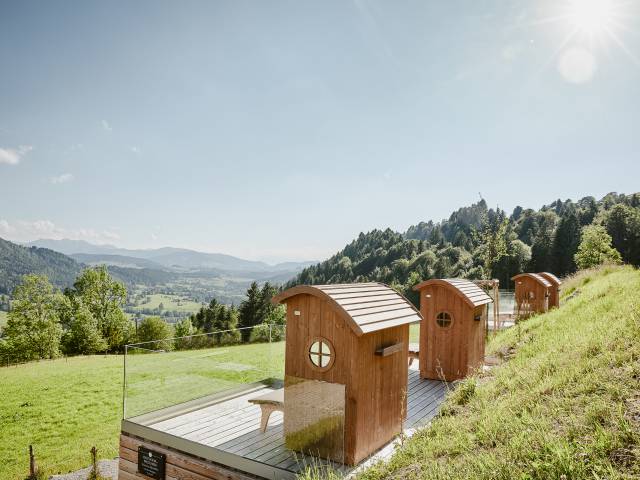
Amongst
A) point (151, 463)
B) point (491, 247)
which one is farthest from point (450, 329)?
point (491, 247)

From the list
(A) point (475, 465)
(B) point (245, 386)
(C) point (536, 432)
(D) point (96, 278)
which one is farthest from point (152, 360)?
(D) point (96, 278)

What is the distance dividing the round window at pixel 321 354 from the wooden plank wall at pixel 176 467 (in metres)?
1.83

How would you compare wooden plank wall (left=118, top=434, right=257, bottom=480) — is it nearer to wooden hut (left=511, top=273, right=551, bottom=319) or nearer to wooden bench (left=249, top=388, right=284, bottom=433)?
wooden bench (left=249, top=388, right=284, bottom=433)

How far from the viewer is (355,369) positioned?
5719mm

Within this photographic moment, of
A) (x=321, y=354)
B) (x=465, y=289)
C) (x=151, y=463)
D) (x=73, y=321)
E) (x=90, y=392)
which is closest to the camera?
(x=321, y=354)

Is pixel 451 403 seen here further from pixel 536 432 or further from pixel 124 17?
pixel 124 17

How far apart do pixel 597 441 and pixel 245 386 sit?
640 centimetres

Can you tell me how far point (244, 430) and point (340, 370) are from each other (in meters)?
2.25

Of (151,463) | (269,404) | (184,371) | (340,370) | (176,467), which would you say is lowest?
(151,463)

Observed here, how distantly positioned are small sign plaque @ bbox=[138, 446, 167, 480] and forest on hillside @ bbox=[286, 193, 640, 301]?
1762 centimetres

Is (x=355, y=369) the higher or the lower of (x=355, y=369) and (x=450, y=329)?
the higher

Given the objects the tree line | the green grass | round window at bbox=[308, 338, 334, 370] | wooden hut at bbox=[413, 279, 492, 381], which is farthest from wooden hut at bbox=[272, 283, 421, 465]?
the tree line

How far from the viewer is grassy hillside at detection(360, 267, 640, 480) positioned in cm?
322

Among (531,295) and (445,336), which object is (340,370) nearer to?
(445,336)
